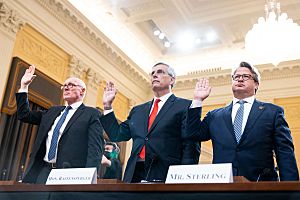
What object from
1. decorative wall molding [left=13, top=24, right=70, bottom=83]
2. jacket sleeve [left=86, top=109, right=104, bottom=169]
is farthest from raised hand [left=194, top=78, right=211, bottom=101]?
decorative wall molding [left=13, top=24, right=70, bottom=83]

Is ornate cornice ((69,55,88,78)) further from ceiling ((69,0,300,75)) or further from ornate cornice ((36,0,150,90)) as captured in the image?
ceiling ((69,0,300,75))

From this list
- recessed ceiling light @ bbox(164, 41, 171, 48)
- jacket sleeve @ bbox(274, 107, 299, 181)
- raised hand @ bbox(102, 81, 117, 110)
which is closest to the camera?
jacket sleeve @ bbox(274, 107, 299, 181)

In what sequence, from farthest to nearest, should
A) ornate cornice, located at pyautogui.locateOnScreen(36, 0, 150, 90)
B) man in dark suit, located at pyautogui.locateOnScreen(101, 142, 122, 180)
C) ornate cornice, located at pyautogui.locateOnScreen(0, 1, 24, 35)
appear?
ornate cornice, located at pyautogui.locateOnScreen(36, 0, 150, 90)
ornate cornice, located at pyautogui.locateOnScreen(0, 1, 24, 35)
man in dark suit, located at pyautogui.locateOnScreen(101, 142, 122, 180)

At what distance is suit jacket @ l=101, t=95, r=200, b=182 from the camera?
2367mm

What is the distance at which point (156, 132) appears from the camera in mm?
2469

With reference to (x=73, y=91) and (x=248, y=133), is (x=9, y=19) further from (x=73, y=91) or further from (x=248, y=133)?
(x=248, y=133)

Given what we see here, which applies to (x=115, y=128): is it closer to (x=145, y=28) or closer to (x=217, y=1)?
(x=217, y=1)

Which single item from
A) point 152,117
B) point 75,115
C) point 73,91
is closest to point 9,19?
point 73,91

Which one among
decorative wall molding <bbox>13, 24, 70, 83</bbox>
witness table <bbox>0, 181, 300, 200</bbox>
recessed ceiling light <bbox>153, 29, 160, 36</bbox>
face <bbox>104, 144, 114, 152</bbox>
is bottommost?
witness table <bbox>0, 181, 300, 200</bbox>

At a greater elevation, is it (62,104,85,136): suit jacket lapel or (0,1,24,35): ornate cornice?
(0,1,24,35): ornate cornice

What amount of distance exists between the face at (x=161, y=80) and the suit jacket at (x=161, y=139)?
0.08 m

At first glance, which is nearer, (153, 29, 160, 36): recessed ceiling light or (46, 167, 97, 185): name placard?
(46, 167, 97, 185): name placard

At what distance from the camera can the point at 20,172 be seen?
6.41m

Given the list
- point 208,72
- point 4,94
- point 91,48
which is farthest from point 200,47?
point 4,94
